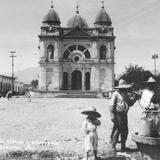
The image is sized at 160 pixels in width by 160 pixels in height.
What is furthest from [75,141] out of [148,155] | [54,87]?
[54,87]

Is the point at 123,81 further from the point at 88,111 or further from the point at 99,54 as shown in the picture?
Result: the point at 99,54

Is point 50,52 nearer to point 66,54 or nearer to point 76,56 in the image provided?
point 66,54

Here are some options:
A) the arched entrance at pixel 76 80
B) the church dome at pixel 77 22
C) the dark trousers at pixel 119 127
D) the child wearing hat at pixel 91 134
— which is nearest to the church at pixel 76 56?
the arched entrance at pixel 76 80

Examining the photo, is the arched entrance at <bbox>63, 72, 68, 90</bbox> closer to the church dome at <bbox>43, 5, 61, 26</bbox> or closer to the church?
the church

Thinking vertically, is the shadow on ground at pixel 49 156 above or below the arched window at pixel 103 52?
below

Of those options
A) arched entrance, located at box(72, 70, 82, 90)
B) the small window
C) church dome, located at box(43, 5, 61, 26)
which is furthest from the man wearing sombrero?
church dome, located at box(43, 5, 61, 26)

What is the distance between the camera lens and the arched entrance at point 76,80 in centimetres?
6312

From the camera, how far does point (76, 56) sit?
210 ft

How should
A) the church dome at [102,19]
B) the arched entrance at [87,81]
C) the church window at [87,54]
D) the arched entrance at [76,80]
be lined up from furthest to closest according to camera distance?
the church dome at [102,19] → the church window at [87,54] → the arched entrance at [87,81] → the arched entrance at [76,80]

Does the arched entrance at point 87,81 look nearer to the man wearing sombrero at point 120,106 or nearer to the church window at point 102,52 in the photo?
the church window at point 102,52

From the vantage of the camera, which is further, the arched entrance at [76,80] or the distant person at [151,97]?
the arched entrance at [76,80]

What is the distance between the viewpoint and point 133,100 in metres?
9.20

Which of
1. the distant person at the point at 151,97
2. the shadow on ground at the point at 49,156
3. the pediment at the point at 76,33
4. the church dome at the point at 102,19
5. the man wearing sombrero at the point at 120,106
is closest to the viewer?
the distant person at the point at 151,97

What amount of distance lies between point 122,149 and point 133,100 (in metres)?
1.19
